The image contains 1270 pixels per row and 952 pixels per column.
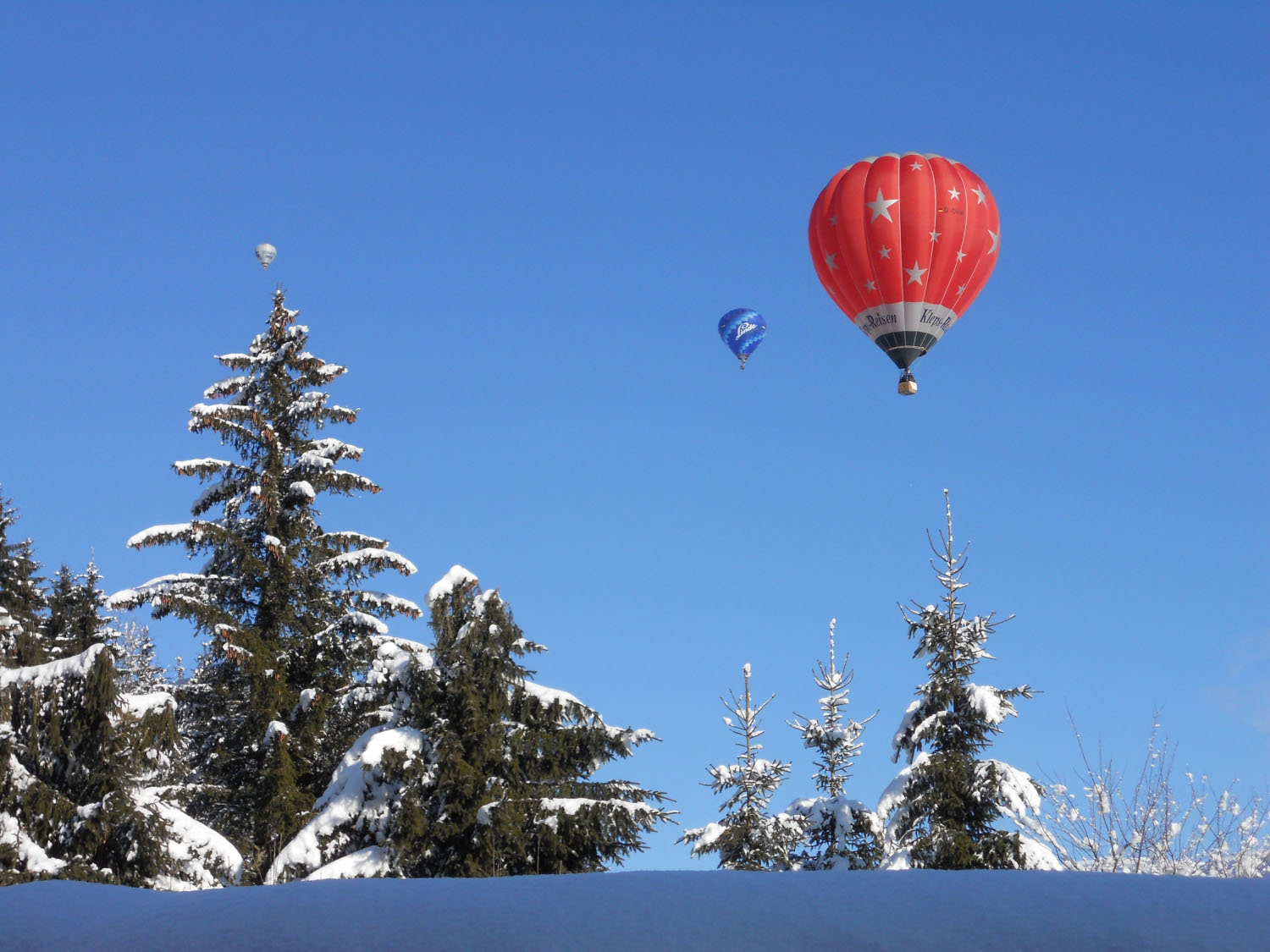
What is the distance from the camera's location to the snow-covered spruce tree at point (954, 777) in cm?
2394

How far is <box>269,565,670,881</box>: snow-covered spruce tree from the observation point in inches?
678

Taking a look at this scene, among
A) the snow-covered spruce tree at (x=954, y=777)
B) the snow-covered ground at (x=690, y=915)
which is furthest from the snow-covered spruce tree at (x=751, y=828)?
the snow-covered ground at (x=690, y=915)

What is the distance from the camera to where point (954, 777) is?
24.9 metres

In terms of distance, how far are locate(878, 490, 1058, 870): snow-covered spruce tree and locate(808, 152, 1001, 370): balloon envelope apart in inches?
421

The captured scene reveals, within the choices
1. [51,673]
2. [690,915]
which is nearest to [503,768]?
[51,673]

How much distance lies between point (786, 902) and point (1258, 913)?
4.58 ft

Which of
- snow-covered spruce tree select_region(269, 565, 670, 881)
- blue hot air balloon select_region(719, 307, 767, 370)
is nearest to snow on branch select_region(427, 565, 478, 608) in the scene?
snow-covered spruce tree select_region(269, 565, 670, 881)

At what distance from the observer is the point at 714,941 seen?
402 cm

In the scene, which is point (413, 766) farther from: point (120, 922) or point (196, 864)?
point (120, 922)

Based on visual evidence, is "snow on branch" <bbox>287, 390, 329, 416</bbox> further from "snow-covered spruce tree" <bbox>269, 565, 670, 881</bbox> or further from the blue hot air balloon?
the blue hot air balloon

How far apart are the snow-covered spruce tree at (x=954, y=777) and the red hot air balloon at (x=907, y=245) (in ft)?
34.9

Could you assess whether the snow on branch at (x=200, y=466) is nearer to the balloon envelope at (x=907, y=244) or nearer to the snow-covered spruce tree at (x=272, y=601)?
the snow-covered spruce tree at (x=272, y=601)

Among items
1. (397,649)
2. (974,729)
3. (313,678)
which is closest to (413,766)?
(397,649)

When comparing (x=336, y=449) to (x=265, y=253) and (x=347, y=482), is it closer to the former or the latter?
(x=347, y=482)
